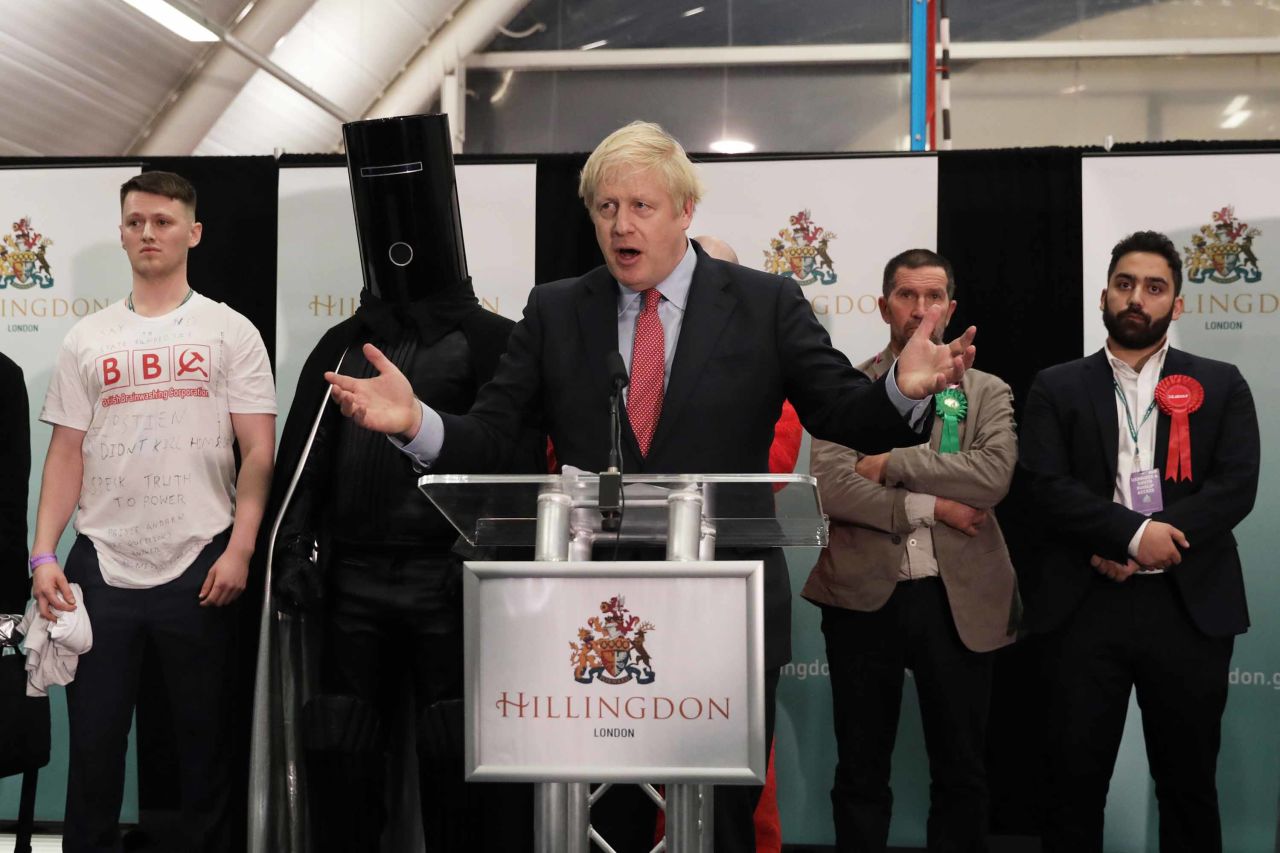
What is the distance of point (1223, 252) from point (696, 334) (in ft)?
7.81

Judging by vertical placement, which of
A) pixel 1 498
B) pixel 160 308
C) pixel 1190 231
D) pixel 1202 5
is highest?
pixel 1202 5

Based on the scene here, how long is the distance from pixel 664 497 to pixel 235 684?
1.86 meters

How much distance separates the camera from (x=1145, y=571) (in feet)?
10.1

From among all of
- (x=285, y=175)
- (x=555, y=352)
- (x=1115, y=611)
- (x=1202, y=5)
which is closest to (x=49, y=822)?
(x=285, y=175)

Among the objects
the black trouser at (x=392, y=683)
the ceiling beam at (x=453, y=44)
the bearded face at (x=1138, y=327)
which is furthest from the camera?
the ceiling beam at (x=453, y=44)

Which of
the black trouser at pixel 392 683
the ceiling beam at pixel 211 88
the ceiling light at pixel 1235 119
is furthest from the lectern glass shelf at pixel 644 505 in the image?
the ceiling light at pixel 1235 119

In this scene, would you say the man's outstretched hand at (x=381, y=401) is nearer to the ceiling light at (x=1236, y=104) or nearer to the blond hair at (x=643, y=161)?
the blond hair at (x=643, y=161)

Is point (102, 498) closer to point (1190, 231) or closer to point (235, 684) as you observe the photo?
point (235, 684)

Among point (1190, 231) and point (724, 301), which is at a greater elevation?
point (1190, 231)

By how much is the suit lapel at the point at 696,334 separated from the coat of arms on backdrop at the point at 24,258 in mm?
2772

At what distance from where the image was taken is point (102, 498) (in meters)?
3.11

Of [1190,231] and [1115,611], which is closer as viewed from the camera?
[1115,611]

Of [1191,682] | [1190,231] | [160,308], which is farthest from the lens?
[1190,231]

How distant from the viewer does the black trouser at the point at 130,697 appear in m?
3.04
